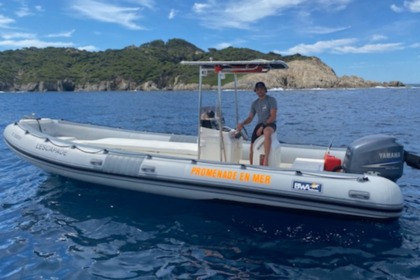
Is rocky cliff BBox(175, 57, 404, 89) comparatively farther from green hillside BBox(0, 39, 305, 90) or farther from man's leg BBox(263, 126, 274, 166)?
man's leg BBox(263, 126, 274, 166)

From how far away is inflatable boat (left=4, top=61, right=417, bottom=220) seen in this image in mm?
5621

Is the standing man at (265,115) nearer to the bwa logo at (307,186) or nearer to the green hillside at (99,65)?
the bwa logo at (307,186)

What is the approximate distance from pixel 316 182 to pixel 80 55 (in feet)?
465

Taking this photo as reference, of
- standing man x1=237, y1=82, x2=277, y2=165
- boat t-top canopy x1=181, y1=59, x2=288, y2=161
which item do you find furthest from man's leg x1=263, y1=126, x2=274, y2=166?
boat t-top canopy x1=181, y1=59, x2=288, y2=161

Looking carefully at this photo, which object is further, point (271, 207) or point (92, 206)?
point (92, 206)

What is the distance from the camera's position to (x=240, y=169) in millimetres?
6207

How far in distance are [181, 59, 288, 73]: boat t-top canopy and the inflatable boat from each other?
18mm

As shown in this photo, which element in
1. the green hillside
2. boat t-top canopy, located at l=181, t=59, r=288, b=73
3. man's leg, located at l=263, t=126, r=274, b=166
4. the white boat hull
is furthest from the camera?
the green hillside

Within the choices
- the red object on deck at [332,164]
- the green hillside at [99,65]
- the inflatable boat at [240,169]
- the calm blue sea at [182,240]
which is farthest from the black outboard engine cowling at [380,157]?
the green hillside at [99,65]

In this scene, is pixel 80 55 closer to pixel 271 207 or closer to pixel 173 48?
pixel 173 48

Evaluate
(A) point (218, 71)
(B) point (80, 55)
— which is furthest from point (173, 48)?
(A) point (218, 71)

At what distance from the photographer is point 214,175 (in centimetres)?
627

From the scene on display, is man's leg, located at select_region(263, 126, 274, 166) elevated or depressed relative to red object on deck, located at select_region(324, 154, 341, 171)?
elevated

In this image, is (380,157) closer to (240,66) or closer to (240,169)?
(240,169)
